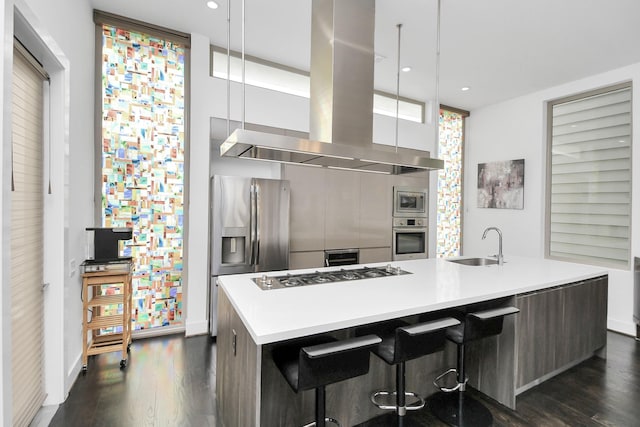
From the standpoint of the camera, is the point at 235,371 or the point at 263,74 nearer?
the point at 235,371

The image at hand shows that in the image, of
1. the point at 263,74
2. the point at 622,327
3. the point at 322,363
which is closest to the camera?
the point at 322,363

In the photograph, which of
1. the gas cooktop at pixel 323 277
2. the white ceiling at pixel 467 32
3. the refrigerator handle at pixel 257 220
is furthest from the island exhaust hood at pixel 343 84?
the refrigerator handle at pixel 257 220

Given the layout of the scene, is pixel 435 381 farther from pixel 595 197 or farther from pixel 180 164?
pixel 595 197

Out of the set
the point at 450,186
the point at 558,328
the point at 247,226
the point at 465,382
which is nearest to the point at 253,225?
the point at 247,226

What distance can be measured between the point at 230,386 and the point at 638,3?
4486 millimetres

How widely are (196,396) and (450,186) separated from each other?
200 inches

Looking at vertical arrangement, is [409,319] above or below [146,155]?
below

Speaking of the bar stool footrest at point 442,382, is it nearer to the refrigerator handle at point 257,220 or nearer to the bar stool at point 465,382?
the bar stool at point 465,382

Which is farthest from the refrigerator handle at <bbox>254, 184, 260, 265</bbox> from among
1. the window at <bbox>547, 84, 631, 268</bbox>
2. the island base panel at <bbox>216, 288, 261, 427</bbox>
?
the window at <bbox>547, 84, 631, 268</bbox>

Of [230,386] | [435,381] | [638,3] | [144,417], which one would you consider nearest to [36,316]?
[144,417]

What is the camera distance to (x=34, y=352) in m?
2.06

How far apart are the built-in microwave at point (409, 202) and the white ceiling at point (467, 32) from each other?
5.34 ft

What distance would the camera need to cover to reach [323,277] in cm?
242

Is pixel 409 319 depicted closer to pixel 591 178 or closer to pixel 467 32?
pixel 467 32
